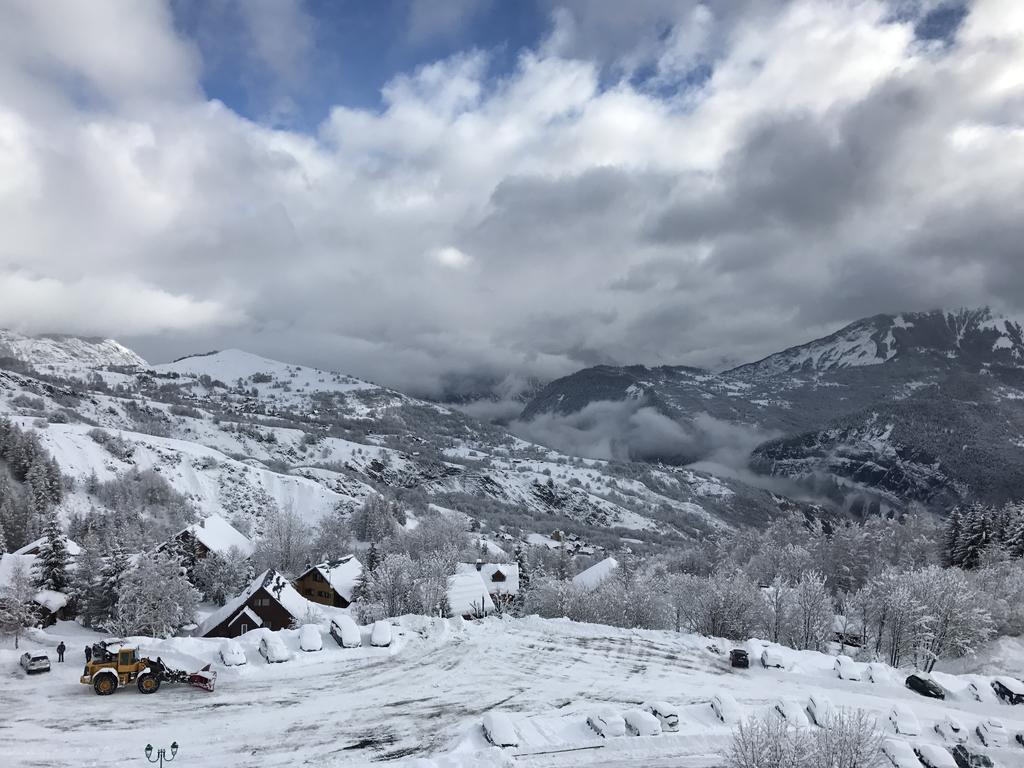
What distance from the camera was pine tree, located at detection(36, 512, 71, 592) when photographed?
6619cm

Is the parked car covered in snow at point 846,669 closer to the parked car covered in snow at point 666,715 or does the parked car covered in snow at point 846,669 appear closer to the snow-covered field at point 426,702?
the snow-covered field at point 426,702

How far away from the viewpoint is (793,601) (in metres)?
58.5

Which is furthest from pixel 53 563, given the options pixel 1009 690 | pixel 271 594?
pixel 1009 690

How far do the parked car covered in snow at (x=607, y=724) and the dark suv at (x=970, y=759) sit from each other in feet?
48.7

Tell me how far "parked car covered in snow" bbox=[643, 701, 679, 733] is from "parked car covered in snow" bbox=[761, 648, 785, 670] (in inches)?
620

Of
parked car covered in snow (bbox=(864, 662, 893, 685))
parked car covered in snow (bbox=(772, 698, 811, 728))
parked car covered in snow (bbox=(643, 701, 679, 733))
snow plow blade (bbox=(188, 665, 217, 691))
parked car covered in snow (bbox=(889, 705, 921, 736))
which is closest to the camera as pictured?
parked car covered in snow (bbox=(643, 701, 679, 733))

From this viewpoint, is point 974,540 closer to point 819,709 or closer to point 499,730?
point 819,709

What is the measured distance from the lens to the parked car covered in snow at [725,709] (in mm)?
28859

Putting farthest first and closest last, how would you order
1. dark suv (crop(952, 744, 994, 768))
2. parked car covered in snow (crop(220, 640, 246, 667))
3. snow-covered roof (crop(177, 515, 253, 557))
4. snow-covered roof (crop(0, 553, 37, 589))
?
snow-covered roof (crop(177, 515, 253, 557)) < snow-covered roof (crop(0, 553, 37, 589)) < parked car covered in snow (crop(220, 640, 246, 667)) < dark suv (crop(952, 744, 994, 768))

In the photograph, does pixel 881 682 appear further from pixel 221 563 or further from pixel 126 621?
pixel 221 563

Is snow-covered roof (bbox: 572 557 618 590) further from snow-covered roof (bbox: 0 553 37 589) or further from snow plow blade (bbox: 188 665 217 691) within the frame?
snow plow blade (bbox: 188 665 217 691)

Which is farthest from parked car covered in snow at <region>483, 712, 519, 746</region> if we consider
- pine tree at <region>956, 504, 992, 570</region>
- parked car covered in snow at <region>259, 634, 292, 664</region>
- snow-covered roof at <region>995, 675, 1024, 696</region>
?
pine tree at <region>956, 504, 992, 570</region>

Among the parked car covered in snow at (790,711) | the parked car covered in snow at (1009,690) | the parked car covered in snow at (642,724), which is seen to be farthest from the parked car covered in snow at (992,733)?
the parked car covered in snow at (642,724)

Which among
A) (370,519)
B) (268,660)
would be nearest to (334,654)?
(268,660)
